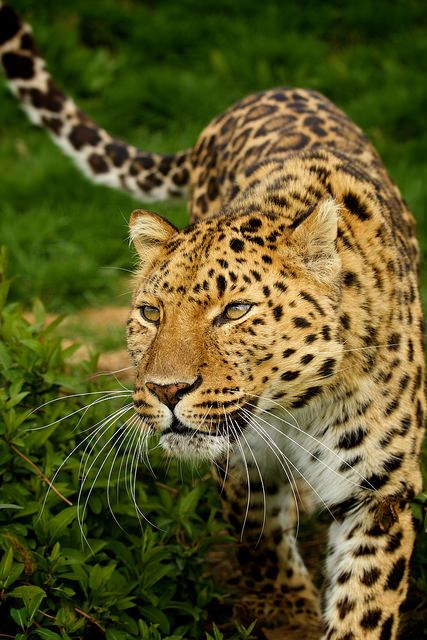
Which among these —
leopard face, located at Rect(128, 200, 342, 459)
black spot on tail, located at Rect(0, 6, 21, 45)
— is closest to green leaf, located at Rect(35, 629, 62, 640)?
leopard face, located at Rect(128, 200, 342, 459)

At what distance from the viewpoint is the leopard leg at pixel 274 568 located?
4.48m

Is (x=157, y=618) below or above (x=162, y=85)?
below

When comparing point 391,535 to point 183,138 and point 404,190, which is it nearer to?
point 404,190

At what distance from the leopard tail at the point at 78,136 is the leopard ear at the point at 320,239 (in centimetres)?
288

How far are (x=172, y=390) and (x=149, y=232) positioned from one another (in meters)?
0.77

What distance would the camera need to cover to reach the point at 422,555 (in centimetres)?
430

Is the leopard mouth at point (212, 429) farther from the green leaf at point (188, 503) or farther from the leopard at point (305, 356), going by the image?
the green leaf at point (188, 503)

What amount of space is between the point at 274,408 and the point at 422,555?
1.25m

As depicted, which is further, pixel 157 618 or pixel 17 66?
pixel 17 66

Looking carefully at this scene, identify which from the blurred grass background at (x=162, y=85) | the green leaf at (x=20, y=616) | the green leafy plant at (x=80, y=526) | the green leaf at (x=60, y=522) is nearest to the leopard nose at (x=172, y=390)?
the green leafy plant at (x=80, y=526)

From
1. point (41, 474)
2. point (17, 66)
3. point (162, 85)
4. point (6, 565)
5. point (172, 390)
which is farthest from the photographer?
point (162, 85)

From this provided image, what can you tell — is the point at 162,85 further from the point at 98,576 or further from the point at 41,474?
the point at 98,576

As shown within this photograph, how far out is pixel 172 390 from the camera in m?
3.18

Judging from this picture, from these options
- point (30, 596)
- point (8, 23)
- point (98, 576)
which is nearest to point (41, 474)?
point (98, 576)
